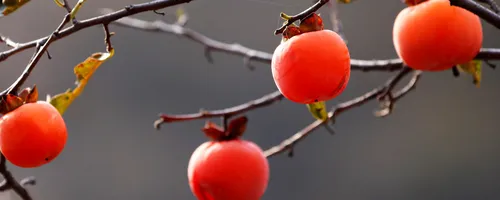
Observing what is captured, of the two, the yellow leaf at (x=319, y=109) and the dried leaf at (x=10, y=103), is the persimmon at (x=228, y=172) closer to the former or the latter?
the yellow leaf at (x=319, y=109)

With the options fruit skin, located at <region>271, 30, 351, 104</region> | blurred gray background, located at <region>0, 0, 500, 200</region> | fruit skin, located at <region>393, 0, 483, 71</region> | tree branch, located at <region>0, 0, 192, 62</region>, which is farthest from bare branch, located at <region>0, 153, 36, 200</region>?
blurred gray background, located at <region>0, 0, 500, 200</region>

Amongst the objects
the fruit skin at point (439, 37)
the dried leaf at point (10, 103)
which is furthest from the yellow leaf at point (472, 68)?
the dried leaf at point (10, 103)

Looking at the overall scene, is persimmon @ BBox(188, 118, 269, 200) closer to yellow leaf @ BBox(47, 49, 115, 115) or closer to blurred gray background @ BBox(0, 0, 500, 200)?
yellow leaf @ BBox(47, 49, 115, 115)

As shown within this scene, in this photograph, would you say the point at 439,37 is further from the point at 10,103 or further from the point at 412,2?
the point at 10,103

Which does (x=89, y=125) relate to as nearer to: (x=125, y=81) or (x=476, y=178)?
(x=125, y=81)

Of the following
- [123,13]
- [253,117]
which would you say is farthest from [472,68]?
[253,117]

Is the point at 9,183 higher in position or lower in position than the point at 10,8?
lower

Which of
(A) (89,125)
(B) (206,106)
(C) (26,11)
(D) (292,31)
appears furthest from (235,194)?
(C) (26,11)

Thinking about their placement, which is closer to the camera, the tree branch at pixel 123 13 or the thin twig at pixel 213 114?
the tree branch at pixel 123 13
